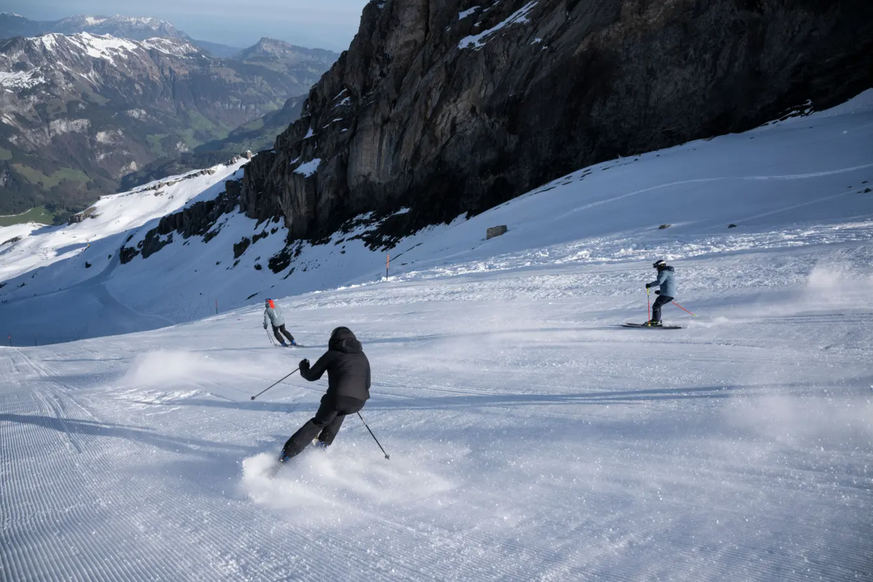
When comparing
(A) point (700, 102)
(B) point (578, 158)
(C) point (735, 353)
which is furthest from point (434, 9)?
(C) point (735, 353)

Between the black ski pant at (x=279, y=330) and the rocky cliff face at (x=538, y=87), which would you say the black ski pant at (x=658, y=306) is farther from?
the rocky cliff face at (x=538, y=87)

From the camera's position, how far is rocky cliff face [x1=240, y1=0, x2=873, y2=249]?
2662cm

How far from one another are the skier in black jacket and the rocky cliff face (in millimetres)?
30474

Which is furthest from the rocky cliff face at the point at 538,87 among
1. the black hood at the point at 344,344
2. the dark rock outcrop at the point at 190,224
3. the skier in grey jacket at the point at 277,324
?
the black hood at the point at 344,344

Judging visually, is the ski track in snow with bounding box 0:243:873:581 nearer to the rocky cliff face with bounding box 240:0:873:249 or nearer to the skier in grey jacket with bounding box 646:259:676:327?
the skier in grey jacket with bounding box 646:259:676:327

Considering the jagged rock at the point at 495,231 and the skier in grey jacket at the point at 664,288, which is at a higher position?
the jagged rock at the point at 495,231

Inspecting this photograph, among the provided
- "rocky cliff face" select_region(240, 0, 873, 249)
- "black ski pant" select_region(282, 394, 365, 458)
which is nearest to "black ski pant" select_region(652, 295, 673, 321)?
"black ski pant" select_region(282, 394, 365, 458)

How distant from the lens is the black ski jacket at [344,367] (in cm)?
478

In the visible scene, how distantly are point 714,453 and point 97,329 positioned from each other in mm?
49952

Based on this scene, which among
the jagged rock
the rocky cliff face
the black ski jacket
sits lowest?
the black ski jacket

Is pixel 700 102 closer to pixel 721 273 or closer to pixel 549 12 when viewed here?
pixel 549 12

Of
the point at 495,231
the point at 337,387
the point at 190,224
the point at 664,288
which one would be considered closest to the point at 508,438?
the point at 337,387

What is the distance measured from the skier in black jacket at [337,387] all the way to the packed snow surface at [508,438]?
1.06 feet

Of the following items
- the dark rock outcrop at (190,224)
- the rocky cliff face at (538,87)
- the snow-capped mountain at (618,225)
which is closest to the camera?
the snow-capped mountain at (618,225)
